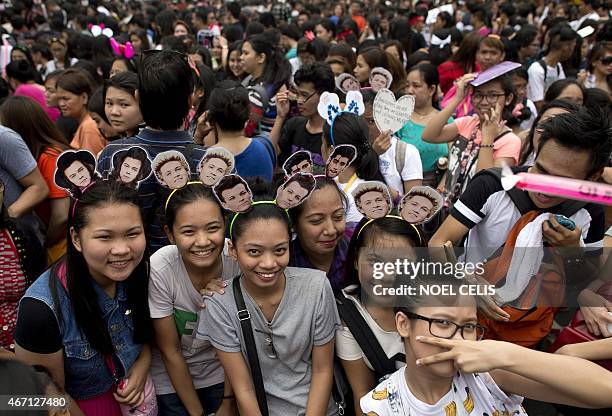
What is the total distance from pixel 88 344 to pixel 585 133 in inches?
72.8

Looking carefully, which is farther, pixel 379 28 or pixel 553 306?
pixel 379 28

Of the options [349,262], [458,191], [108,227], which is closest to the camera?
[108,227]

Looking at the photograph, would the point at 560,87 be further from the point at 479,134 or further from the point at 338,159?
the point at 338,159

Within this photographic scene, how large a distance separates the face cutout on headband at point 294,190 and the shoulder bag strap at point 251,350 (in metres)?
0.36

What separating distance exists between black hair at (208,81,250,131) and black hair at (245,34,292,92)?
69.7 inches

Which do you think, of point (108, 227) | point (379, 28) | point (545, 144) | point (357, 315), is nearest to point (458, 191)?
point (545, 144)

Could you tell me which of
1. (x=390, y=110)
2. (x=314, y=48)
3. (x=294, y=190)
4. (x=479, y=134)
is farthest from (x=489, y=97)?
(x=314, y=48)

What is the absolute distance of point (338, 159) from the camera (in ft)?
7.29

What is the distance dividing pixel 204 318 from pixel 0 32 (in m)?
7.34

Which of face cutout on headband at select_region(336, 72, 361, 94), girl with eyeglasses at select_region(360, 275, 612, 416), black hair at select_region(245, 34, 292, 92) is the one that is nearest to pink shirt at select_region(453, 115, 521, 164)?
face cutout on headband at select_region(336, 72, 361, 94)

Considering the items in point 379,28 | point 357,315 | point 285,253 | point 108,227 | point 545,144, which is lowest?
point 379,28

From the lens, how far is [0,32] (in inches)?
291

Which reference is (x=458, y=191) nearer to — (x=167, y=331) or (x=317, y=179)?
(x=317, y=179)

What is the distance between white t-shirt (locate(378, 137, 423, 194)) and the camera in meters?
3.05
